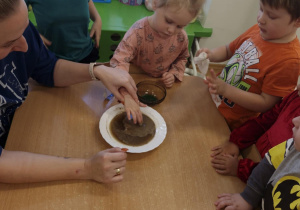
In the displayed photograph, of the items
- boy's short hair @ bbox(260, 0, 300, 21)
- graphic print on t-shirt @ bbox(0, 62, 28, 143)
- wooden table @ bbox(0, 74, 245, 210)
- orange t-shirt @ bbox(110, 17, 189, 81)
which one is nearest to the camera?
wooden table @ bbox(0, 74, 245, 210)

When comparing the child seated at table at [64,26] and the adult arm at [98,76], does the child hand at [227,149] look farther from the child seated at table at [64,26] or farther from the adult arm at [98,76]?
the child seated at table at [64,26]

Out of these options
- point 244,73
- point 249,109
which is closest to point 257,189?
point 249,109

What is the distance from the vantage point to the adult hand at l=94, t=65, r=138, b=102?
107 cm

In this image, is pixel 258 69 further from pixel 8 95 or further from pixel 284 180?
pixel 8 95

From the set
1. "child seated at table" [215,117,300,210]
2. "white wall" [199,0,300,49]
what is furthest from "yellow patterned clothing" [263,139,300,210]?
"white wall" [199,0,300,49]

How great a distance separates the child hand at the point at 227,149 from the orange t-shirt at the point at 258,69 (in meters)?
0.26

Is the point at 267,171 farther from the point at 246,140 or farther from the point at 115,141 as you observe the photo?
the point at 115,141

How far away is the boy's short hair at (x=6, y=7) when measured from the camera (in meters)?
0.67

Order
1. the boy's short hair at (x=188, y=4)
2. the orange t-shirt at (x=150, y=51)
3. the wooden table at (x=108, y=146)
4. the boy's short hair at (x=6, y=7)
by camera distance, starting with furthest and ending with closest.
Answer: the orange t-shirt at (x=150, y=51) → the boy's short hair at (x=188, y=4) → the wooden table at (x=108, y=146) → the boy's short hair at (x=6, y=7)

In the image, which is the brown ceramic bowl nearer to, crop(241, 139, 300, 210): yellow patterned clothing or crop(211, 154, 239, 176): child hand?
crop(211, 154, 239, 176): child hand

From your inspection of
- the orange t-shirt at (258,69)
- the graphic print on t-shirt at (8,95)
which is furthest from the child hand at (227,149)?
the graphic print on t-shirt at (8,95)

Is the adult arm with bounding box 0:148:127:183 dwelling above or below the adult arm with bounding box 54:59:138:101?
below

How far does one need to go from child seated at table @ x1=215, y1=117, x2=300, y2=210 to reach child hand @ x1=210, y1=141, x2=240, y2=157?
0.16 m

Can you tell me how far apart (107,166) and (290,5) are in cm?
96
